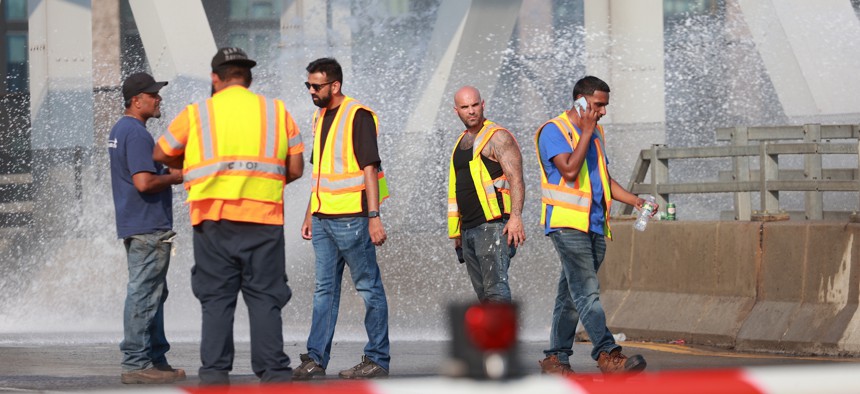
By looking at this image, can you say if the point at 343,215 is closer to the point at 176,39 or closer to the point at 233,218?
the point at 233,218

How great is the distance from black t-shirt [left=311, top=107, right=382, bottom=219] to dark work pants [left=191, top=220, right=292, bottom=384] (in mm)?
1753

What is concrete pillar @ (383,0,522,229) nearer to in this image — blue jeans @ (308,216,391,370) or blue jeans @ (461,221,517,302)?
blue jeans @ (461,221,517,302)

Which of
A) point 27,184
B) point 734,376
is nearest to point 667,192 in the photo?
point 734,376

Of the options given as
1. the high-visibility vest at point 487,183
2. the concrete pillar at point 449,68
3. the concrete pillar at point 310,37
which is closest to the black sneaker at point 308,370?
the high-visibility vest at point 487,183

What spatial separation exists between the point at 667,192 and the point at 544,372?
5.25m

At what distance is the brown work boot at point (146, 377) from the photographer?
8.83m

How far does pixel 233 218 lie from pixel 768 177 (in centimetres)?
683

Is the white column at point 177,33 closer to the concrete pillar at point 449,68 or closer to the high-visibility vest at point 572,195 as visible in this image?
the concrete pillar at point 449,68

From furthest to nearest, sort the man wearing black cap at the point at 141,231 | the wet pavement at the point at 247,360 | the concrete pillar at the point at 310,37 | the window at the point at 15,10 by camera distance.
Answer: the window at the point at 15,10
the concrete pillar at the point at 310,37
the wet pavement at the point at 247,360
the man wearing black cap at the point at 141,231

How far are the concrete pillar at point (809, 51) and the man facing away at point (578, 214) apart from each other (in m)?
12.4

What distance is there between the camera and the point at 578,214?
29.8 ft

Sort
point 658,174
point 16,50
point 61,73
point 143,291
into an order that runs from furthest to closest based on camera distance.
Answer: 1. point 16,50
2. point 61,73
3. point 658,174
4. point 143,291

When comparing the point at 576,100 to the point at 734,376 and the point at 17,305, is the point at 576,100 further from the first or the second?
the point at 17,305

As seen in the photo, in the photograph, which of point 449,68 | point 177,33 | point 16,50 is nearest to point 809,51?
point 449,68
